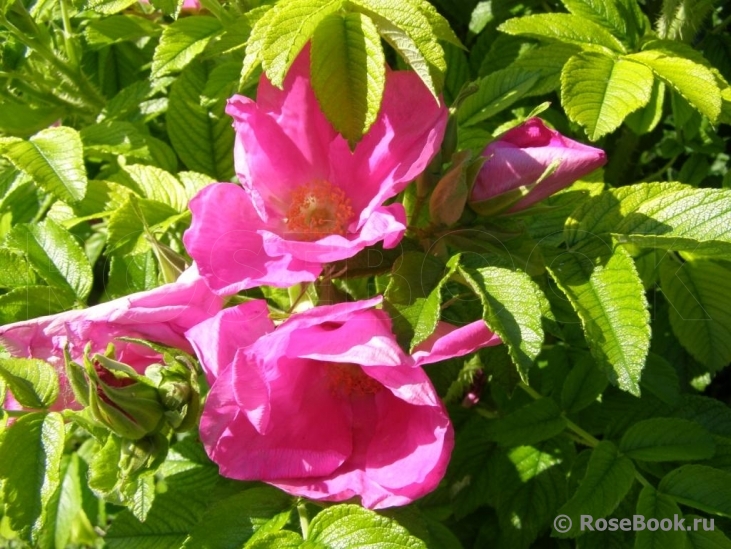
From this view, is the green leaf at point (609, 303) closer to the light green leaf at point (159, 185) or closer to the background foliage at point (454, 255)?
the background foliage at point (454, 255)

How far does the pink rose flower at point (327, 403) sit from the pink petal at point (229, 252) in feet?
0.17

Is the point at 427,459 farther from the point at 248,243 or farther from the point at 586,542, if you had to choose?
the point at 586,542

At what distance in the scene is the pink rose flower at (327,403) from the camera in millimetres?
1077

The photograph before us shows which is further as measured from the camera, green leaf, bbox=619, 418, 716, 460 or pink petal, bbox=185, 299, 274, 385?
green leaf, bbox=619, 418, 716, 460

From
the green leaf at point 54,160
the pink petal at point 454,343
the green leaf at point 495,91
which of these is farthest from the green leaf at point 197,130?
the pink petal at point 454,343

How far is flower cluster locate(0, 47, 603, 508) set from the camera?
1.09 meters

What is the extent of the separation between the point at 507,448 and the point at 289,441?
614mm

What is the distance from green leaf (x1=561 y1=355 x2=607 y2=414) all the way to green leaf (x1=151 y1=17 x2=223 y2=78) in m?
0.93

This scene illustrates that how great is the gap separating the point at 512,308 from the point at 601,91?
509 millimetres

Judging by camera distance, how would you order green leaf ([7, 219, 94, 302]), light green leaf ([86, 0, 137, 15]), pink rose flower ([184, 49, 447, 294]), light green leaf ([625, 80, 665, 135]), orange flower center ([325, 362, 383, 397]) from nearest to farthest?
pink rose flower ([184, 49, 447, 294]) < orange flower center ([325, 362, 383, 397]) < light green leaf ([86, 0, 137, 15]) < green leaf ([7, 219, 94, 302]) < light green leaf ([625, 80, 665, 135])

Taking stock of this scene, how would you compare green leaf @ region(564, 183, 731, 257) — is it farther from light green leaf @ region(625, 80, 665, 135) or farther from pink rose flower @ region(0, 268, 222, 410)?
pink rose flower @ region(0, 268, 222, 410)

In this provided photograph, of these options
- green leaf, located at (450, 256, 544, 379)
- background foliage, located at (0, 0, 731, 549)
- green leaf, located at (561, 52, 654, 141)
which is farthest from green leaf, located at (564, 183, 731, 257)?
green leaf, located at (450, 256, 544, 379)

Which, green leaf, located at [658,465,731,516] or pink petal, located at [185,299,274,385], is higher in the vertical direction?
pink petal, located at [185,299,274,385]

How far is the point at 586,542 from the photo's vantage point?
5.13ft
